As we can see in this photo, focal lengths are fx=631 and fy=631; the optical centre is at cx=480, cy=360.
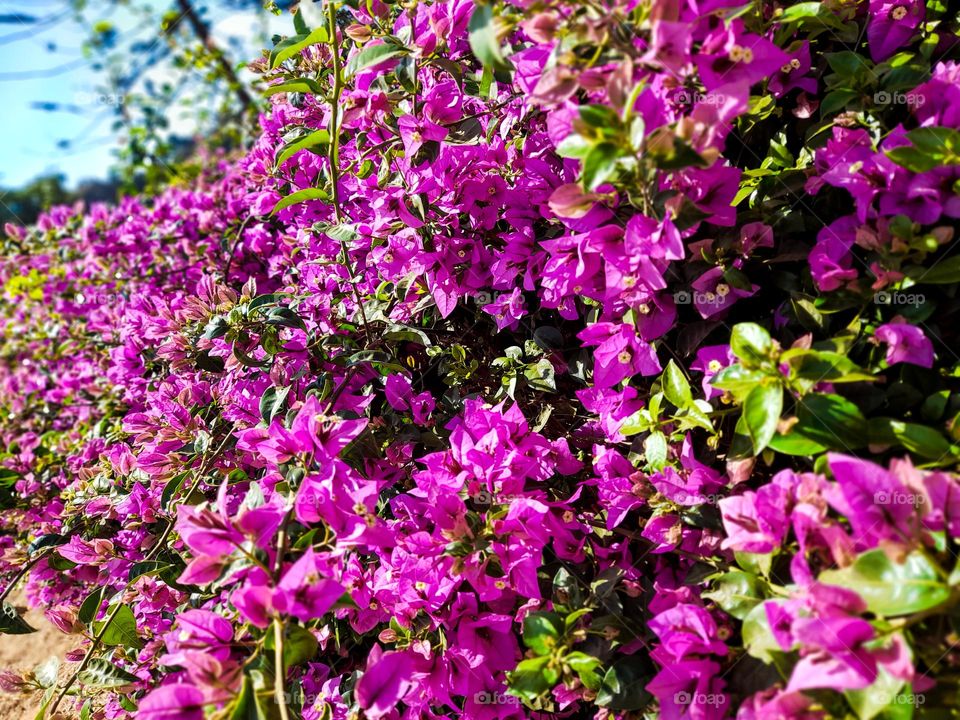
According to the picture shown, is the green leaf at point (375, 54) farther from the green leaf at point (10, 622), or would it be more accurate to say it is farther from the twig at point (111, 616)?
the green leaf at point (10, 622)

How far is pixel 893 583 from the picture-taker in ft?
2.07

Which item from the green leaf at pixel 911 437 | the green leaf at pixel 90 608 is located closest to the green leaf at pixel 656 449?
A: the green leaf at pixel 911 437

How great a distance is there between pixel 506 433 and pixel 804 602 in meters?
0.51

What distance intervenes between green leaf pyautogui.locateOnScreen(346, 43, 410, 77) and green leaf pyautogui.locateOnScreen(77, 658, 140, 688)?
1066 mm

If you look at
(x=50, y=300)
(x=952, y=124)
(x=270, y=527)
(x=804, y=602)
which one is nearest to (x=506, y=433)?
(x=270, y=527)

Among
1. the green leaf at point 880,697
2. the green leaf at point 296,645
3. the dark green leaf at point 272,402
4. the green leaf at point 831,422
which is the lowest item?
the green leaf at point 296,645

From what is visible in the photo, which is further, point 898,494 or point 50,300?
point 50,300

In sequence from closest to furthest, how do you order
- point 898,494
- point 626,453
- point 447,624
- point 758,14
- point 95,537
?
point 898,494 < point 758,14 < point 447,624 < point 626,453 < point 95,537

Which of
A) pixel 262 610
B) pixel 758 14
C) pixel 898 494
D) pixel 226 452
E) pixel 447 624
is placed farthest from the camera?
pixel 226 452

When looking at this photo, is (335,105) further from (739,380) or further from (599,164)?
(739,380)

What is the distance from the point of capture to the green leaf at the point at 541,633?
924 mm

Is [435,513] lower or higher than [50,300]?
higher

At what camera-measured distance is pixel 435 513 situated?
0.99 meters

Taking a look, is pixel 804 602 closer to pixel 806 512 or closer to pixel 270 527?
pixel 806 512
